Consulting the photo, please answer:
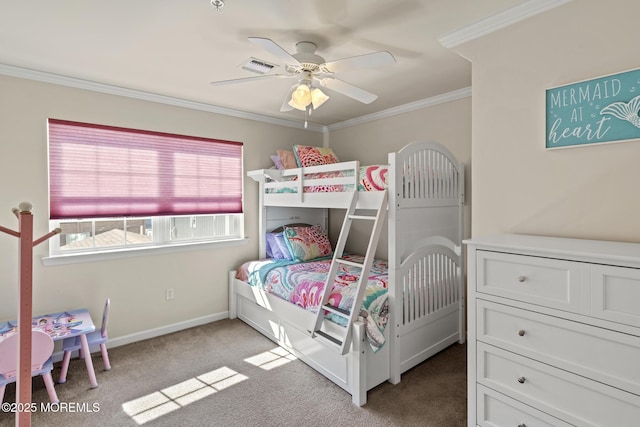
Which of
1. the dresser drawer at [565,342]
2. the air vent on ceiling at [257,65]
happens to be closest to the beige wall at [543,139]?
the dresser drawer at [565,342]

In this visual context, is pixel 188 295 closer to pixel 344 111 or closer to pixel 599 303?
pixel 344 111

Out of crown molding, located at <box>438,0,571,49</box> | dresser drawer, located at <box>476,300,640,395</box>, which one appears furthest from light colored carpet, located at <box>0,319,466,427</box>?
crown molding, located at <box>438,0,571,49</box>

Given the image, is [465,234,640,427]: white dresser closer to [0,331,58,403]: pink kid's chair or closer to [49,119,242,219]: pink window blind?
[0,331,58,403]: pink kid's chair

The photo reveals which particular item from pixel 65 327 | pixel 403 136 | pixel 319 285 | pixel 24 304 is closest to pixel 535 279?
pixel 319 285

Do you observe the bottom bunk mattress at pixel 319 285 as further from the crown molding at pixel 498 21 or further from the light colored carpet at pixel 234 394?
the crown molding at pixel 498 21

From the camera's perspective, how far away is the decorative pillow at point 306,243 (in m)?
3.67

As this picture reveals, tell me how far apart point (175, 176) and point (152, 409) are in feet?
7.07

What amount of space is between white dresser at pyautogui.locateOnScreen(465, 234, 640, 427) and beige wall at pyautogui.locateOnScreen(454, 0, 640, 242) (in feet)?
0.59

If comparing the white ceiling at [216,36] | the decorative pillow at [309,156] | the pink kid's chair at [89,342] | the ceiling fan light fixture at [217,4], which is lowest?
the pink kid's chair at [89,342]

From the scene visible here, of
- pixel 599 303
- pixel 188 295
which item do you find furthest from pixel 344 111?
pixel 599 303

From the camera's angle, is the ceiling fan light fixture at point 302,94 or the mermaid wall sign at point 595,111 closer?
the mermaid wall sign at point 595,111

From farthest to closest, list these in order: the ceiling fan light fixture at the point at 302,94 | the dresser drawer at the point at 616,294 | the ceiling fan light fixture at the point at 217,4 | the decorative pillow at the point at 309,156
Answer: the decorative pillow at the point at 309,156
the ceiling fan light fixture at the point at 302,94
the ceiling fan light fixture at the point at 217,4
the dresser drawer at the point at 616,294

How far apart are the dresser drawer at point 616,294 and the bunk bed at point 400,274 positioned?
1.23 meters

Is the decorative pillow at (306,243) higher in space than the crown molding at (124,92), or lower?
lower
